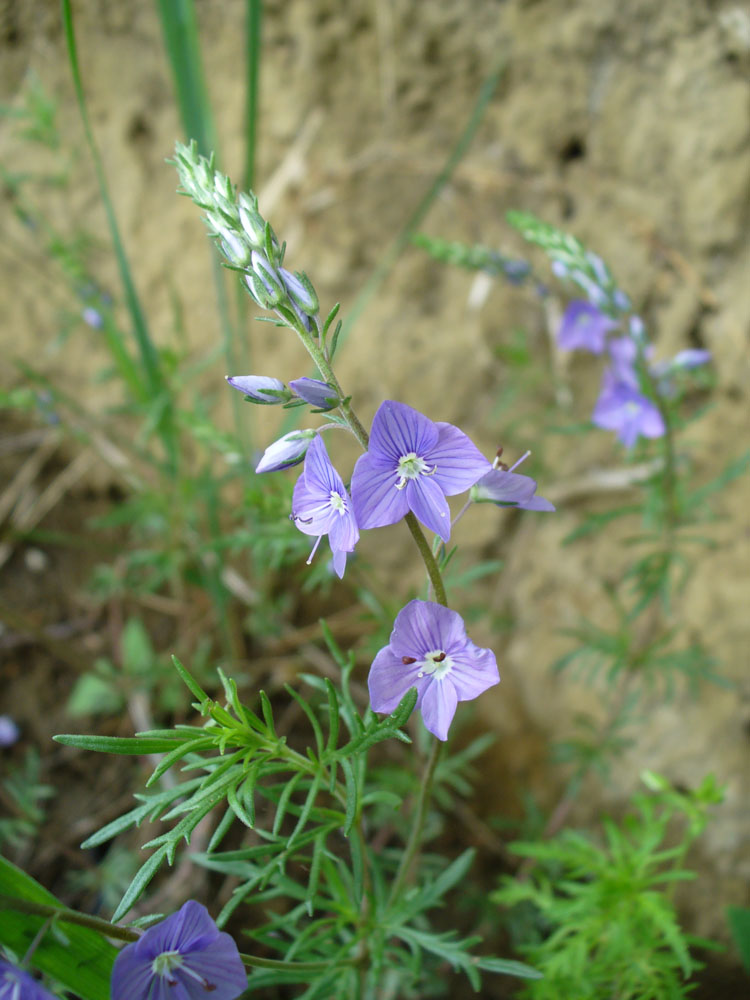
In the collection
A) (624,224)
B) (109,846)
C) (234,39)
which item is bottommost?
(109,846)

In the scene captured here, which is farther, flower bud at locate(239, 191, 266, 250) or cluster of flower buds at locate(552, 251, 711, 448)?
cluster of flower buds at locate(552, 251, 711, 448)

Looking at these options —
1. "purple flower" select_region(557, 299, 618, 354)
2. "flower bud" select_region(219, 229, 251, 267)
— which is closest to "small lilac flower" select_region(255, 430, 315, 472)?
"flower bud" select_region(219, 229, 251, 267)

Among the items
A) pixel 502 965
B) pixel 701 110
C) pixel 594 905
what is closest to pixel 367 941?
pixel 502 965

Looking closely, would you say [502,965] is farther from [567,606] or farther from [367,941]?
[567,606]

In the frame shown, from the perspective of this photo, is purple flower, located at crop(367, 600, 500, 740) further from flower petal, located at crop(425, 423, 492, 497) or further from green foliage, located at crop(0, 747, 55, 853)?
green foliage, located at crop(0, 747, 55, 853)

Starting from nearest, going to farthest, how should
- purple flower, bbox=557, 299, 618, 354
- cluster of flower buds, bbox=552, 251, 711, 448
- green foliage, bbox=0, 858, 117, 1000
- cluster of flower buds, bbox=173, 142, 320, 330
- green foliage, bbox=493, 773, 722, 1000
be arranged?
green foliage, bbox=0, 858, 117, 1000
cluster of flower buds, bbox=173, 142, 320, 330
green foliage, bbox=493, 773, 722, 1000
cluster of flower buds, bbox=552, 251, 711, 448
purple flower, bbox=557, 299, 618, 354
